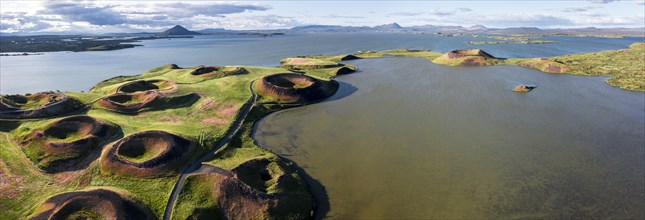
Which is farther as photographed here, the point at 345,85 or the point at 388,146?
the point at 345,85

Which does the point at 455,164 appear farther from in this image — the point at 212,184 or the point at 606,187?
the point at 212,184

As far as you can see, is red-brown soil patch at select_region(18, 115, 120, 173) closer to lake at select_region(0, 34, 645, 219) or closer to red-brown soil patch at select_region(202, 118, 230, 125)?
red-brown soil patch at select_region(202, 118, 230, 125)

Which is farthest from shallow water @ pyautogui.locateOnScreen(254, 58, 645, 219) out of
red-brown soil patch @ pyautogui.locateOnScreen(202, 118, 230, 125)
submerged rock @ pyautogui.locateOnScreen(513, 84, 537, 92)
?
red-brown soil patch @ pyautogui.locateOnScreen(202, 118, 230, 125)

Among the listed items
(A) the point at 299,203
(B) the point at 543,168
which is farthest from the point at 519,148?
(A) the point at 299,203

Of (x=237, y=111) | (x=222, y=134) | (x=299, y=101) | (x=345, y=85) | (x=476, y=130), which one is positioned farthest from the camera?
(x=345, y=85)

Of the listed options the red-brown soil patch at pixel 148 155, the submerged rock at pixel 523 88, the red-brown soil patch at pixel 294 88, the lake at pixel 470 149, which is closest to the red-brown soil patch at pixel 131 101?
the red-brown soil patch at pixel 148 155
